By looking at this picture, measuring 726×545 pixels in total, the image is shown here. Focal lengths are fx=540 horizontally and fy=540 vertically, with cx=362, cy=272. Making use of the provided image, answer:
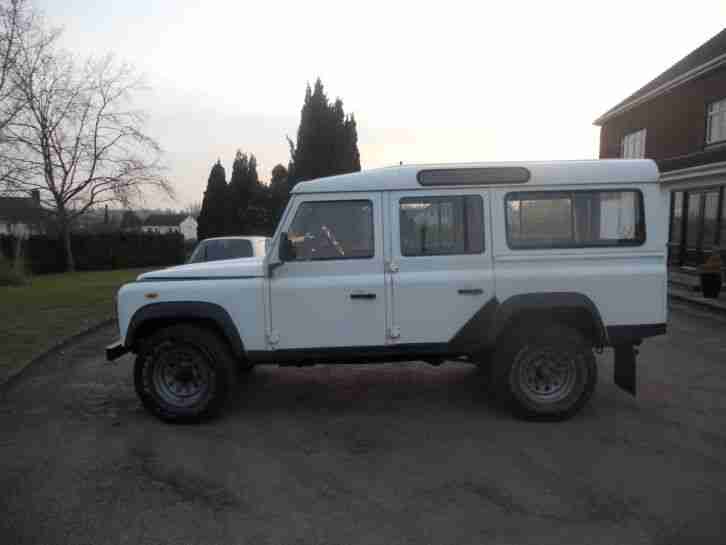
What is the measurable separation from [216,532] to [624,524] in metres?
2.55

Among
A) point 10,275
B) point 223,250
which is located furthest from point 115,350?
point 10,275

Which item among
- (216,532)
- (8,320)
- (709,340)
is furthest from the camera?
(8,320)

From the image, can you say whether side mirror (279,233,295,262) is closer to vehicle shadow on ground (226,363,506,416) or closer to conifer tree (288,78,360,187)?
vehicle shadow on ground (226,363,506,416)

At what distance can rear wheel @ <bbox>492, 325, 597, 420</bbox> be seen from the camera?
16.4 ft

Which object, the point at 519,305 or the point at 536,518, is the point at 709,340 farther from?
the point at 536,518

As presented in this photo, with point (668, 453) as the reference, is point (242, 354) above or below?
above

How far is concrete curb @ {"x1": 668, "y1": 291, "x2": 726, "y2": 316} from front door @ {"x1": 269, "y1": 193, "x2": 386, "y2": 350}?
9813 mm

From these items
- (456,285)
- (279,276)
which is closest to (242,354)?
A: (279,276)

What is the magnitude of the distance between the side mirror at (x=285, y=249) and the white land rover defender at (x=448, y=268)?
1 centimetres

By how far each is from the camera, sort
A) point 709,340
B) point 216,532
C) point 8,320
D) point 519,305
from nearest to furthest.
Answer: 1. point 216,532
2. point 519,305
3. point 709,340
4. point 8,320

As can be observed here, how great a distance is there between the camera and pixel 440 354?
504 cm

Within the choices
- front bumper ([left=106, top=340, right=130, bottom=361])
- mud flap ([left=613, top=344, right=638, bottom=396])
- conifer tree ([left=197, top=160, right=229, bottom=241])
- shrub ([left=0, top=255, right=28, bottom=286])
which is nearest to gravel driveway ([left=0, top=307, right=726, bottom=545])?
mud flap ([left=613, top=344, right=638, bottom=396])

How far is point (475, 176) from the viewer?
4.92 meters

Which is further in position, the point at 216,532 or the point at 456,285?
the point at 456,285
